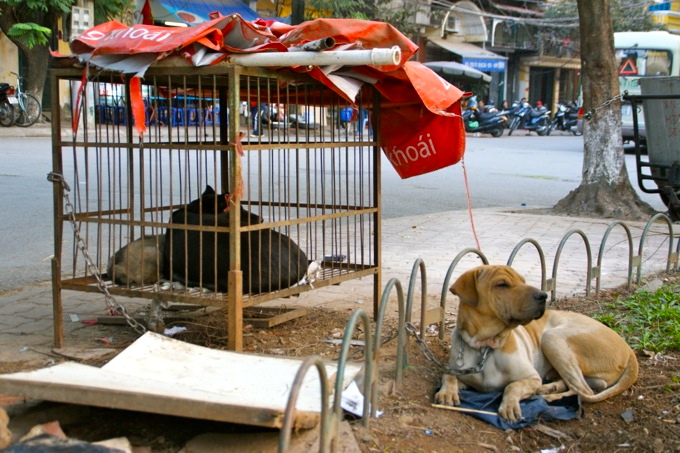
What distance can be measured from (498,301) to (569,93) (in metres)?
45.0

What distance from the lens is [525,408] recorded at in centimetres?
374

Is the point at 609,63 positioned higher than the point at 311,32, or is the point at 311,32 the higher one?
the point at 609,63

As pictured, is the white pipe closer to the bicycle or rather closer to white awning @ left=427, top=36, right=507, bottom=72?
the bicycle

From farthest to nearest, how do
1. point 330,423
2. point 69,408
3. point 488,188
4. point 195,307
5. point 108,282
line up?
point 488,188, point 195,307, point 108,282, point 69,408, point 330,423

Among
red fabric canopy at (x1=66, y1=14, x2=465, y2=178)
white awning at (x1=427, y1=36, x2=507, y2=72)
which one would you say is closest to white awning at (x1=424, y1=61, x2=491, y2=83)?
white awning at (x1=427, y1=36, x2=507, y2=72)

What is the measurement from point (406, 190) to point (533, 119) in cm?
2139

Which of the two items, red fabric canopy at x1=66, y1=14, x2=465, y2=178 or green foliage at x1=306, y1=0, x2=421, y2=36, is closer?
red fabric canopy at x1=66, y1=14, x2=465, y2=178

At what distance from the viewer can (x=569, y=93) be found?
45.8 metres

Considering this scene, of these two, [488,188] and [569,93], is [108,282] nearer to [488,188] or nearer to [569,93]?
[488,188]

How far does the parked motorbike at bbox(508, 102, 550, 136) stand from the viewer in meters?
32.5

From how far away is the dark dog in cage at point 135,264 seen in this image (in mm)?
4605

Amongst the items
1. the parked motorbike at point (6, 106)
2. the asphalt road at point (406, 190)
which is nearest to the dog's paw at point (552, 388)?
the asphalt road at point (406, 190)

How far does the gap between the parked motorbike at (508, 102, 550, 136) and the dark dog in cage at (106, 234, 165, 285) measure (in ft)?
95.7

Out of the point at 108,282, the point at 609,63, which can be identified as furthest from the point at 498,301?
the point at 609,63
